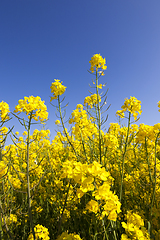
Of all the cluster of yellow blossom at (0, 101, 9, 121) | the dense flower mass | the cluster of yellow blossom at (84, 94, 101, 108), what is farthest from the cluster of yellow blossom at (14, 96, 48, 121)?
the cluster of yellow blossom at (84, 94, 101, 108)

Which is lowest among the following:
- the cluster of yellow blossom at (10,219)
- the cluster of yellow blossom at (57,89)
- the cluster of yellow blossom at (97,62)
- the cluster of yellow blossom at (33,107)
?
the cluster of yellow blossom at (10,219)

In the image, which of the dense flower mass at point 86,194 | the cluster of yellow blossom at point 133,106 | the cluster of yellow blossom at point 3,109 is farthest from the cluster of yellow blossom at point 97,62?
the cluster of yellow blossom at point 3,109

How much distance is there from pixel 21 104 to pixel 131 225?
6.22 feet

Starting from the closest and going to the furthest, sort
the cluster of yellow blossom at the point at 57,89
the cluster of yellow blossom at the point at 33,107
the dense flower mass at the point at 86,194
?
the dense flower mass at the point at 86,194 → the cluster of yellow blossom at the point at 33,107 → the cluster of yellow blossom at the point at 57,89

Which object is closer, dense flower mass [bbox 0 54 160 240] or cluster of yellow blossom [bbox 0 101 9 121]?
dense flower mass [bbox 0 54 160 240]

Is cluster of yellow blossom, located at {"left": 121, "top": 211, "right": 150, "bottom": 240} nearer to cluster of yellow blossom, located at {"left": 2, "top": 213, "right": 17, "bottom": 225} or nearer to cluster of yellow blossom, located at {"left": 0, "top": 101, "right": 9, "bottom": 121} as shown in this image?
cluster of yellow blossom, located at {"left": 2, "top": 213, "right": 17, "bottom": 225}

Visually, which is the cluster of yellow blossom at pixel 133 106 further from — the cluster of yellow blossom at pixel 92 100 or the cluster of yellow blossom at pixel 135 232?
the cluster of yellow blossom at pixel 135 232

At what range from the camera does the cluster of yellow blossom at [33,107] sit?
71.1 inches

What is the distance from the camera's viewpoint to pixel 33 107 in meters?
1.80

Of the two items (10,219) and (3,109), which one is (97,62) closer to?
(3,109)

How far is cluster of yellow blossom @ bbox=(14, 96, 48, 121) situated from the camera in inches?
71.1

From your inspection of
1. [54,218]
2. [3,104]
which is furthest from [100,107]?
[54,218]

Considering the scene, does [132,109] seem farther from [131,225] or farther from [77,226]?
[77,226]

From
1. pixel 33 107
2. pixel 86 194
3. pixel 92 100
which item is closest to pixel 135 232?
pixel 86 194
